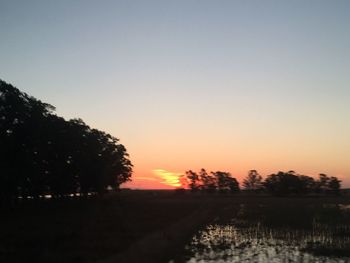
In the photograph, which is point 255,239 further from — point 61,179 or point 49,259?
point 61,179

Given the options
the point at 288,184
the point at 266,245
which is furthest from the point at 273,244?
the point at 288,184

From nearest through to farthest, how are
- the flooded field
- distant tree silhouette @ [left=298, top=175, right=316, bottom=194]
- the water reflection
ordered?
the water reflection < the flooded field < distant tree silhouette @ [left=298, top=175, right=316, bottom=194]

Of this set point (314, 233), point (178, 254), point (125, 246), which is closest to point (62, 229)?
point (125, 246)

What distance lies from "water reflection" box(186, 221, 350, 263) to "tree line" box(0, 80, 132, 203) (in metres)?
25.1

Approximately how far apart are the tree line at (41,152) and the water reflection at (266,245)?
82.4 ft

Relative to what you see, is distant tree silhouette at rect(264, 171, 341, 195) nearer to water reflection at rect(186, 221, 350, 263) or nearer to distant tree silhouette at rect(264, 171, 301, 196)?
distant tree silhouette at rect(264, 171, 301, 196)

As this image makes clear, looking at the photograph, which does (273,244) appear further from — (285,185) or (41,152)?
(285,185)

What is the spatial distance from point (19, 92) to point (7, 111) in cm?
376

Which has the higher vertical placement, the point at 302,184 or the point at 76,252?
the point at 302,184

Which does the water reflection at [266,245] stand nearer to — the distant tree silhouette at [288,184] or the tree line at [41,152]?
the tree line at [41,152]

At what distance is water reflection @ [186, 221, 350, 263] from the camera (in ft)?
92.8

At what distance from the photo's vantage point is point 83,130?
86.6 m

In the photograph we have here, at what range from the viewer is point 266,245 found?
1336 inches

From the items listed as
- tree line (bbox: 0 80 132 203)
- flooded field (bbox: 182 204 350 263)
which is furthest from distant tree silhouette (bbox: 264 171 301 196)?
flooded field (bbox: 182 204 350 263)
